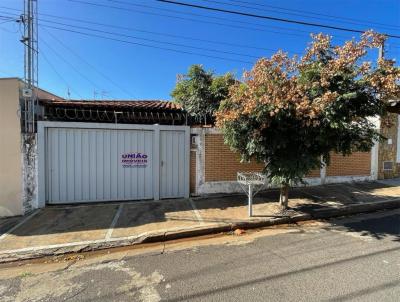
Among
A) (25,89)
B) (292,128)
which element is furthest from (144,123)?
(292,128)

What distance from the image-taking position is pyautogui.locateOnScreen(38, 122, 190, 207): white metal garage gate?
7.27 metres

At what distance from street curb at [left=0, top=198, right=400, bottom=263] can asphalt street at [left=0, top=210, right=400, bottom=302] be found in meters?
0.38

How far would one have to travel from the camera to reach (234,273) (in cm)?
386

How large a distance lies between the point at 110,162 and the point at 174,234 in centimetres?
333

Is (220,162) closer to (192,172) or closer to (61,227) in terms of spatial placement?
(192,172)

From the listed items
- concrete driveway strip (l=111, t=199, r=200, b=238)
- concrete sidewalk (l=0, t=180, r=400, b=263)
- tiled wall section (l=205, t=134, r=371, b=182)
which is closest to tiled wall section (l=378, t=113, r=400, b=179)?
concrete sidewalk (l=0, t=180, r=400, b=263)

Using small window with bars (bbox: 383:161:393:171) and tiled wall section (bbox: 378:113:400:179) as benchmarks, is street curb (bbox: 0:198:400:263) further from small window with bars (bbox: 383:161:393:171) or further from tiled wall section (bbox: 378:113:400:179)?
small window with bars (bbox: 383:161:393:171)

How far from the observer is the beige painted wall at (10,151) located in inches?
261

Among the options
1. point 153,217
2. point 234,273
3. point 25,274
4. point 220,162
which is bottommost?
point 25,274

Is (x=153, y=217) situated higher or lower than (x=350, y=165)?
lower

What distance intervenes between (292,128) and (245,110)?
3.96 ft

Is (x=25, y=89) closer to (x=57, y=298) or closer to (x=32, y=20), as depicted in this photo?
(x=32, y=20)

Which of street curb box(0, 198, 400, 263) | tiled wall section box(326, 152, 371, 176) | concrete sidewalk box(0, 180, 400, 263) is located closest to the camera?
street curb box(0, 198, 400, 263)

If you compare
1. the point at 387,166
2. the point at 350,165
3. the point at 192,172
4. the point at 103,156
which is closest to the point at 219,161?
the point at 192,172
